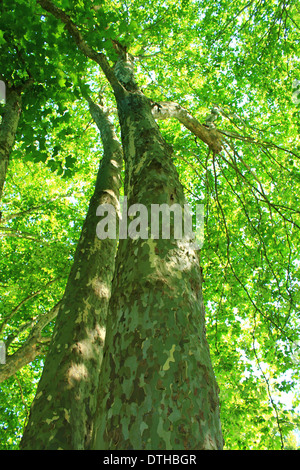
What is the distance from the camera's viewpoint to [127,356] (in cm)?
125

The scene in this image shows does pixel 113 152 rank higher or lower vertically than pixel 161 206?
higher

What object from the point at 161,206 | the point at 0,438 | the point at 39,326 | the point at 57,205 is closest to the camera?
the point at 161,206

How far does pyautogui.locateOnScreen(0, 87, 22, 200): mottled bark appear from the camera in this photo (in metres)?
3.57

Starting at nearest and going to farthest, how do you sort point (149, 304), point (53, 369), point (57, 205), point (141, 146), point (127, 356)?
point (127, 356), point (149, 304), point (53, 369), point (141, 146), point (57, 205)

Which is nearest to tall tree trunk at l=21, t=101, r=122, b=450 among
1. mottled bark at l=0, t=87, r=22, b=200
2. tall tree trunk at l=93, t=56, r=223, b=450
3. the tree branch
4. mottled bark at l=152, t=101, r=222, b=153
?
tall tree trunk at l=93, t=56, r=223, b=450

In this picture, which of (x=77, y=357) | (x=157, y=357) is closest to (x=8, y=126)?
(x=77, y=357)

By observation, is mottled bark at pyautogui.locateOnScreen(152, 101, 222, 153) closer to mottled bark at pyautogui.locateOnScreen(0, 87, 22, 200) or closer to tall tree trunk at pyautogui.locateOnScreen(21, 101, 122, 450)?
tall tree trunk at pyautogui.locateOnScreen(21, 101, 122, 450)

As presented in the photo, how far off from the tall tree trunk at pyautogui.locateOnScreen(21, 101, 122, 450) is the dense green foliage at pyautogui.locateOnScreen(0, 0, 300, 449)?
2176 millimetres

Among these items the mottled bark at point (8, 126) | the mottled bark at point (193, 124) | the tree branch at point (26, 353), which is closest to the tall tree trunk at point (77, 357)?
the mottled bark at point (8, 126)

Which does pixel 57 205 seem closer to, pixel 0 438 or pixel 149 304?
pixel 0 438

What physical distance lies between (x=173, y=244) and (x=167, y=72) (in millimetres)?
A: 11479

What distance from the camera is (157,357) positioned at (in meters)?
1.19

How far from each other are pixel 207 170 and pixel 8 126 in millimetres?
3436

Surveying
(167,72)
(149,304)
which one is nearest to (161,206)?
(149,304)
